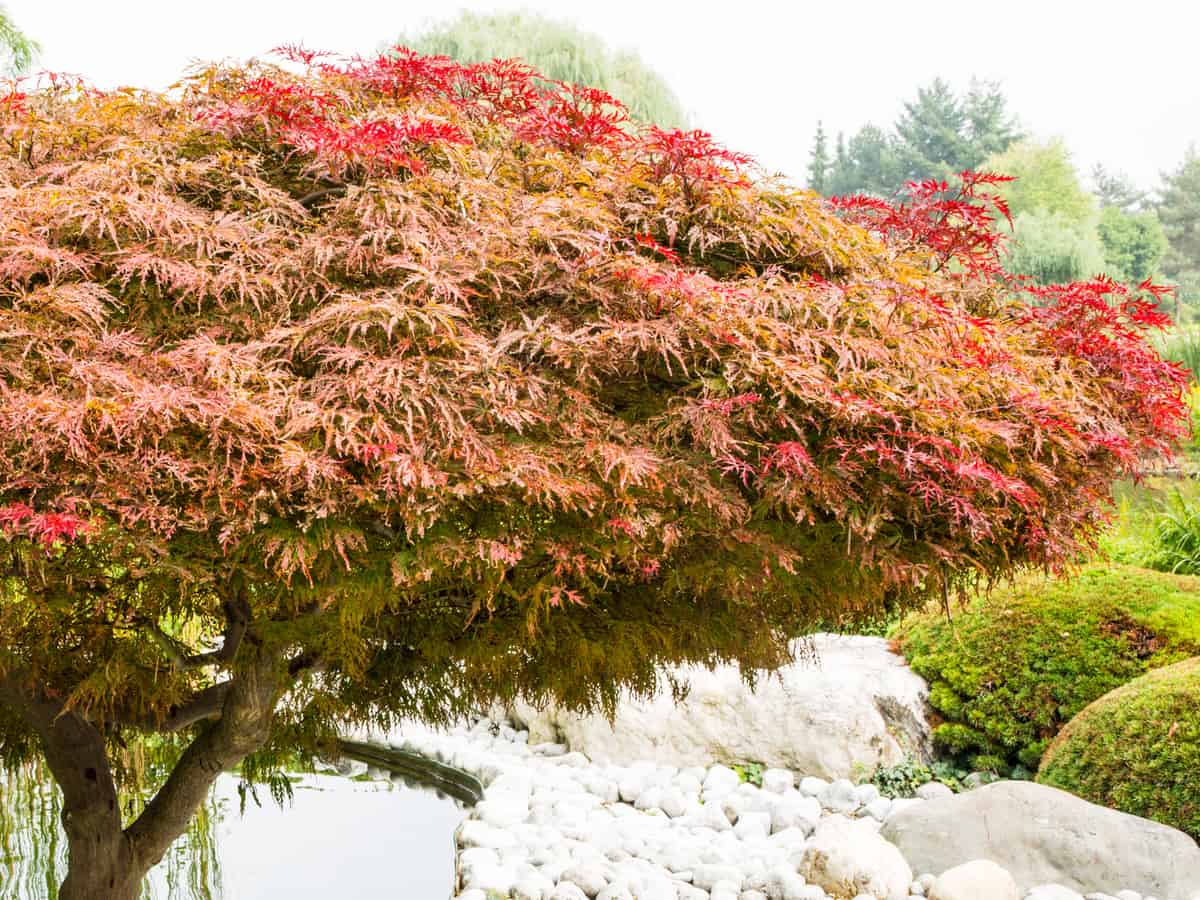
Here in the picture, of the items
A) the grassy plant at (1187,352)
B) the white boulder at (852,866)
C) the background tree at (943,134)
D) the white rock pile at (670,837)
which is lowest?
the white boulder at (852,866)

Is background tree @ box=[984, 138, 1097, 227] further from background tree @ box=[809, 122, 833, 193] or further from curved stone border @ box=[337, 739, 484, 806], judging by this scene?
curved stone border @ box=[337, 739, 484, 806]

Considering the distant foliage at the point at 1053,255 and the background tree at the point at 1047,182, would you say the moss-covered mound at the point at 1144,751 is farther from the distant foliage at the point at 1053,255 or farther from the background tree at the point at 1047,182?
the background tree at the point at 1047,182

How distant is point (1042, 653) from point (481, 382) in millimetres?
4382

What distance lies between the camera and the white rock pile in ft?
11.6

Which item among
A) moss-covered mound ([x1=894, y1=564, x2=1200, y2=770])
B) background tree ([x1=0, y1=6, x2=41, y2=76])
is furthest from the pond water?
background tree ([x1=0, y1=6, x2=41, y2=76])

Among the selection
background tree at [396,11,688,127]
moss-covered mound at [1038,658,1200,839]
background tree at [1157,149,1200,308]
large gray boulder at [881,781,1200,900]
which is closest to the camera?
large gray boulder at [881,781,1200,900]

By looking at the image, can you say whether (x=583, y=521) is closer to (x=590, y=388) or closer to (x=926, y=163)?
(x=590, y=388)

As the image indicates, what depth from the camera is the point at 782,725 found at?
5.23 metres

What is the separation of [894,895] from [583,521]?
2.46 metres

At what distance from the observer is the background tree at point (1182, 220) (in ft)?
116

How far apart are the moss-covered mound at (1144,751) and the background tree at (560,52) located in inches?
562

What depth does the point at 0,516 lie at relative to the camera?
4.62 ft

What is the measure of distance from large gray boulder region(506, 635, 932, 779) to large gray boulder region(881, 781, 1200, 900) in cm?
119

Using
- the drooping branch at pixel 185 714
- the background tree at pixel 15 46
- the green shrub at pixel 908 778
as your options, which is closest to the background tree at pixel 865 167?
the background tree at pixel 15 46
